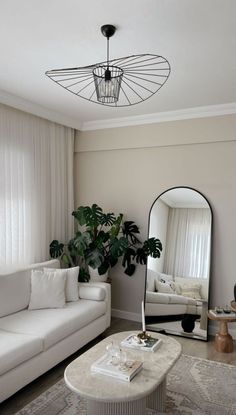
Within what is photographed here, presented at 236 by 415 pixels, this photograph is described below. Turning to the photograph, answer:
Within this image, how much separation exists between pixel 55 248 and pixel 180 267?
157cm

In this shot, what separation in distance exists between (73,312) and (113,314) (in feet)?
4.61

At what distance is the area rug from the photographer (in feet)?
7.93

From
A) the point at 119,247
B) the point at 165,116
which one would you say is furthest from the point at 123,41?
the point at 119,247

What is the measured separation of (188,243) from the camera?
13.1 ft

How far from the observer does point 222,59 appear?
2.61m

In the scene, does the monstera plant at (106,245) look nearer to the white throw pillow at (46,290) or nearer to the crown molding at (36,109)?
the white throw pillow at (46,290)

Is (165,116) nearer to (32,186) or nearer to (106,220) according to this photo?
(106,220)

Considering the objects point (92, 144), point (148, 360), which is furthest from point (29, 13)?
point (92, 144)

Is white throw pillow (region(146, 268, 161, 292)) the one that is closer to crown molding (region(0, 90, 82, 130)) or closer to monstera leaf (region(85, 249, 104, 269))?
monstera leaf (region(85, 249, 104, 269))

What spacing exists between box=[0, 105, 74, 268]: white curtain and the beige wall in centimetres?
37

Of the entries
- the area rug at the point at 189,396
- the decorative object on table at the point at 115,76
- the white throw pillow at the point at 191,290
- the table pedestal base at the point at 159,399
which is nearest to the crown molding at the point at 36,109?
the decorative object on table at the point at 115,76

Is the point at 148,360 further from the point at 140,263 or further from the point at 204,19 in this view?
the point at 204,19

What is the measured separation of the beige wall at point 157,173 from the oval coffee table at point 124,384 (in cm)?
174

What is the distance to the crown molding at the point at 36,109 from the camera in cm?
351
